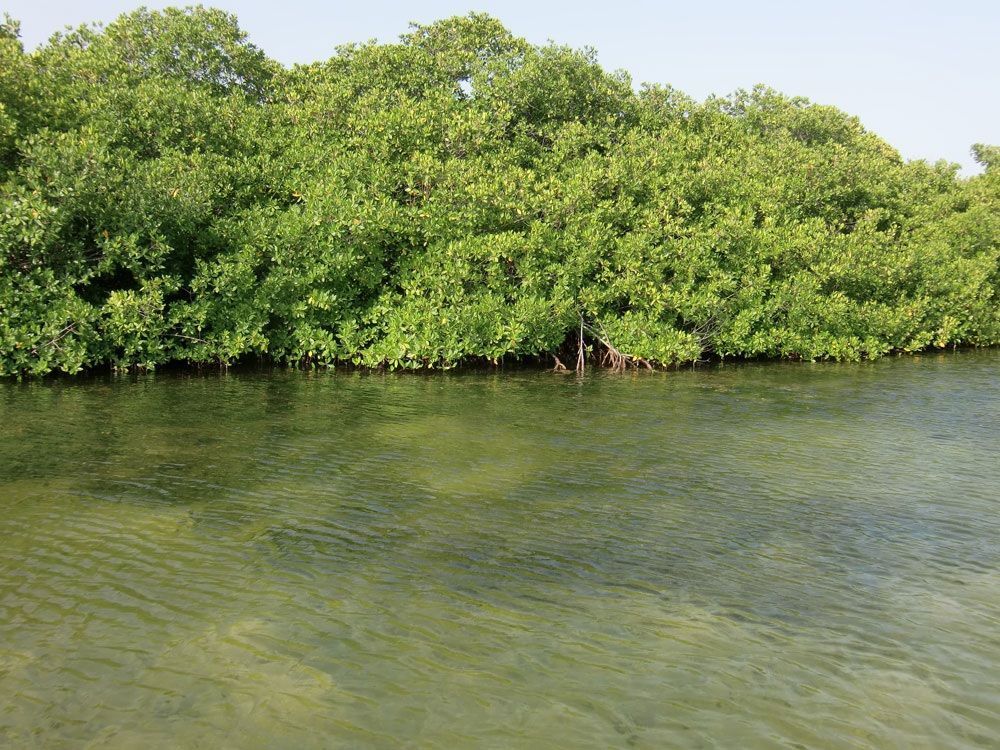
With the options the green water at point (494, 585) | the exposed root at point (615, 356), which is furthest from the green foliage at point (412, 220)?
the green water at point (494, 585)

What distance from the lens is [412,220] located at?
22703 millimetres

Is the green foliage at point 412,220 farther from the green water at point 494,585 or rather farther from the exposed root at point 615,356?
the green water at point 494,585

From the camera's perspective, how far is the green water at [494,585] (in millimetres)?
5375

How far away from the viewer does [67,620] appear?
21.9 feet

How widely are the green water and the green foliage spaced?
6.56m

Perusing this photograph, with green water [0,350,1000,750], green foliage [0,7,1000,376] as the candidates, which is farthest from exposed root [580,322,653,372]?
green water [0,350,1000,750]

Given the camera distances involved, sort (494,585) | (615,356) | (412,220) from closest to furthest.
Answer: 1. (494,585)
2. (412,220)
3. (615,356)

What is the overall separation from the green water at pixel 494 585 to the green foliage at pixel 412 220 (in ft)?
21.5

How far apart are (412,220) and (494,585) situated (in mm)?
16688

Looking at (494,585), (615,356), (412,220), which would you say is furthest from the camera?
(615,356)

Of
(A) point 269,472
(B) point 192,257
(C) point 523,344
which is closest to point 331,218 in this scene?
(B) point 192,257

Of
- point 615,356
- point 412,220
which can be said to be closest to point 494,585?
point 412,220

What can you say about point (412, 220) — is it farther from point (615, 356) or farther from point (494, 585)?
point (494, 585)

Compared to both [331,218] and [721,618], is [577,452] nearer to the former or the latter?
[721,618]
